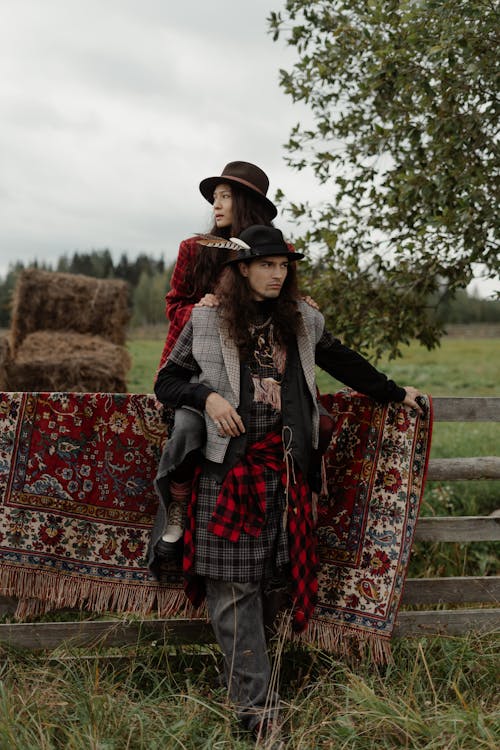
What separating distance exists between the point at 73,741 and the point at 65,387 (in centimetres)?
683

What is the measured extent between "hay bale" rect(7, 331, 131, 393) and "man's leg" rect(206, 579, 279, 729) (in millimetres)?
6403

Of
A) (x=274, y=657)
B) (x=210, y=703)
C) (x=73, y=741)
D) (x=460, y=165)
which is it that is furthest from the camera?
(x=460, y=165)

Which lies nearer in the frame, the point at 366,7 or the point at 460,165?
the point at 460,165

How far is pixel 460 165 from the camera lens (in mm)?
4578

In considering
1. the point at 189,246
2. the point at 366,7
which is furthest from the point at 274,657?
the point at 366,7

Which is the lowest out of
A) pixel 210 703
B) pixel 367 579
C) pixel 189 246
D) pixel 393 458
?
pixel 210 703

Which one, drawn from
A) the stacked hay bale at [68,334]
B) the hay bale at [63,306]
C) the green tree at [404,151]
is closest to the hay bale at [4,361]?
the stacked hay bale at [68,334]

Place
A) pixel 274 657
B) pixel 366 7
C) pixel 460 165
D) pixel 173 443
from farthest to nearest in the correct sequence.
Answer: pixel 366 7, pixel 460 165, pixel 274 657, pixel 173 443

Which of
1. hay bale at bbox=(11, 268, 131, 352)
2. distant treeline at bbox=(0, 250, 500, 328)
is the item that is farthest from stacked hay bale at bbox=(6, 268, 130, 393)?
distant treeline at bbox=(0, 250, 500, 328)

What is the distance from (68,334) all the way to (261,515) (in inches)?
309

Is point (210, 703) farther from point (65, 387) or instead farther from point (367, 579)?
point (65, 387)

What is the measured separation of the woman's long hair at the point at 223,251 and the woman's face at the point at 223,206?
0.02 meters

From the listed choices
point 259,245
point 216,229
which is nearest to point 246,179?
point 216,229

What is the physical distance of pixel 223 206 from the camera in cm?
346
